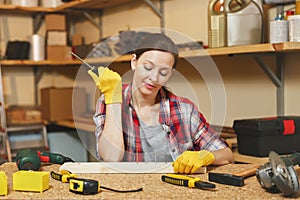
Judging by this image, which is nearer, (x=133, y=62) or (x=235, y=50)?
(x=133, y=62)

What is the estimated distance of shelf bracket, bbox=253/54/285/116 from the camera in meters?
2.24

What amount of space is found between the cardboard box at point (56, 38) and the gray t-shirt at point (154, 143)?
7.30ft

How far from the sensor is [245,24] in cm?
219

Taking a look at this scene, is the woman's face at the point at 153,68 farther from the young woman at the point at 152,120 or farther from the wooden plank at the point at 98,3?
the wooden plank at the point at 98,3

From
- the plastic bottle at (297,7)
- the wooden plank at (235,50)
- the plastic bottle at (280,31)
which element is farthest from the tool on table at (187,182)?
the plastic bottle at (297,7)

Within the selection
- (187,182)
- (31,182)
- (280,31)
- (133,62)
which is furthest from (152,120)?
(280,31)

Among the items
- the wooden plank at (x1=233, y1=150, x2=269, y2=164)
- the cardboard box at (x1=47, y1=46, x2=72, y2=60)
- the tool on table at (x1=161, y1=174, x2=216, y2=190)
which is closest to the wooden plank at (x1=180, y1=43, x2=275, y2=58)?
the wooden plank at (x1=233, y1=150, x2=269, y2=164)

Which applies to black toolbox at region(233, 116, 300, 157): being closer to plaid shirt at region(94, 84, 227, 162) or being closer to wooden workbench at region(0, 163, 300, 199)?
plaid shirt at region(94, 84, 227, 162)

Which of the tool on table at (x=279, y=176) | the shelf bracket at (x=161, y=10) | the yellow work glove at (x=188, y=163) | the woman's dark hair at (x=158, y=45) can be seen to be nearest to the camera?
the tool on table at (x=279, y=176)

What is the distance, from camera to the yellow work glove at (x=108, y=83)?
1.42 m

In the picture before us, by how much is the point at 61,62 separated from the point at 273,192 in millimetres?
2658

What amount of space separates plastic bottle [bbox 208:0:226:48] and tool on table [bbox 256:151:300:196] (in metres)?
1.11

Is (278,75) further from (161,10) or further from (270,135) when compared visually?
(161,10)

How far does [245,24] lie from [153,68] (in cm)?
91
